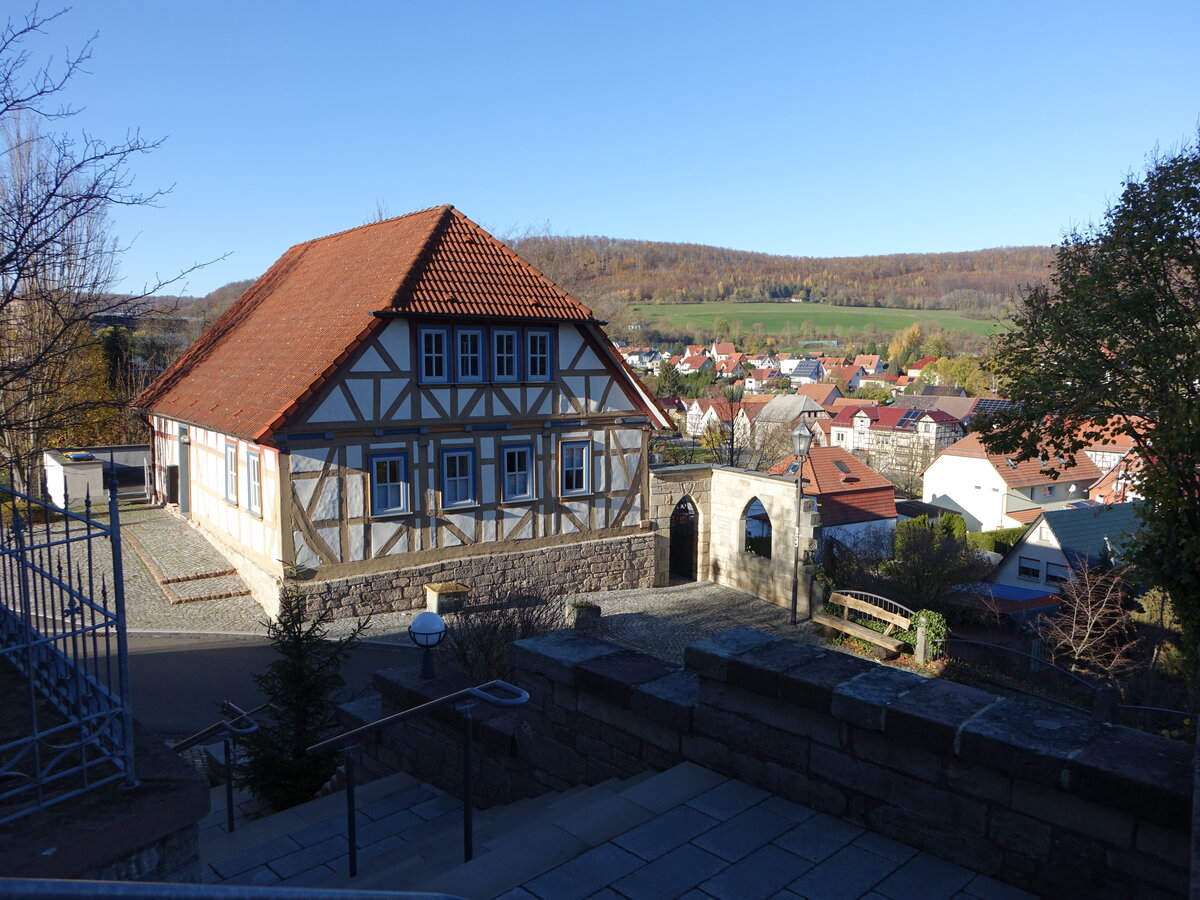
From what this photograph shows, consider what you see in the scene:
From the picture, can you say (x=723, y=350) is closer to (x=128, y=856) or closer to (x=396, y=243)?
(x=396, y=243)

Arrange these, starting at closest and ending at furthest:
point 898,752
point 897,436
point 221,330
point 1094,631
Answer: point 898,752 → point 1094,631 → point 221,330 → point 897,436

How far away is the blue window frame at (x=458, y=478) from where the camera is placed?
55.9 feet

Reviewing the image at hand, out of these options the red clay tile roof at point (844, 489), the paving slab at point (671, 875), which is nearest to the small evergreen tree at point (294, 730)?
the paving slab at point (671, 875)

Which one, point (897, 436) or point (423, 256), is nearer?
point (423, 256)

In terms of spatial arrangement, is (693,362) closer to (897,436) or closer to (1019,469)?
(897,436)

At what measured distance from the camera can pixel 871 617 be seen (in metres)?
18.6

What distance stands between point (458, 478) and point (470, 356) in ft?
7.86

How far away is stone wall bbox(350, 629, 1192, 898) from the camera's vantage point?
3.43 m

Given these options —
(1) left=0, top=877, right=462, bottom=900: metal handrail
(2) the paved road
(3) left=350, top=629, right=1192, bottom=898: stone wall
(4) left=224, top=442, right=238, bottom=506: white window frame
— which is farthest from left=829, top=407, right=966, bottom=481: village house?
(1) left=0, top=877, right=462, bottom=900: metal handrail

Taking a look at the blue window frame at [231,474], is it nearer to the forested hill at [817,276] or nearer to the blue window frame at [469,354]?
the blue window frame at [469,354]

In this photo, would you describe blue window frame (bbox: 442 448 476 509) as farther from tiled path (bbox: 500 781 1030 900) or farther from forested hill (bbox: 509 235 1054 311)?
forested hill (bbox: 509 235 1054 311)

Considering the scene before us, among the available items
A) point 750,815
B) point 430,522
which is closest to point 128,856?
point 750,815

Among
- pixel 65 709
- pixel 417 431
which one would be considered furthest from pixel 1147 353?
pixel 65 709

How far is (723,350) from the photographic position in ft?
403
